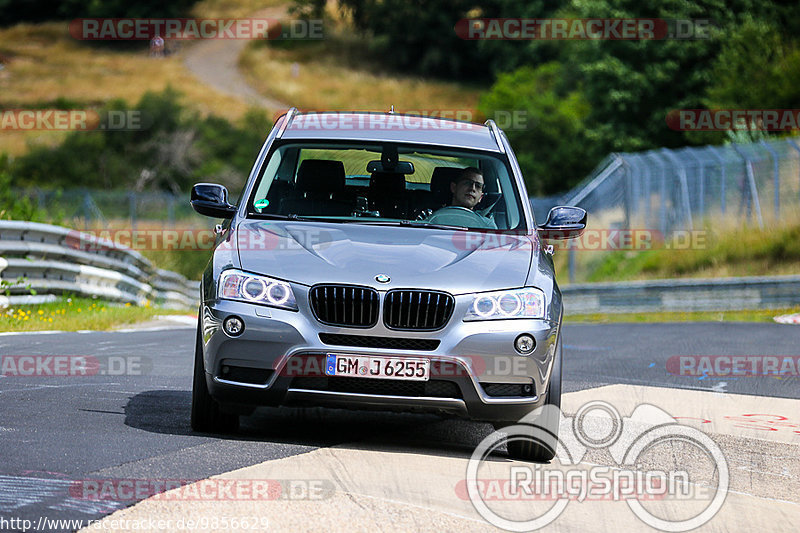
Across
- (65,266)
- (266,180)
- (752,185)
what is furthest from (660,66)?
(266,180)

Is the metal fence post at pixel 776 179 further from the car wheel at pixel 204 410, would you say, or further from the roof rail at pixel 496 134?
the car wheel at pixel 204 410

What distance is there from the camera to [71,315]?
16094mm

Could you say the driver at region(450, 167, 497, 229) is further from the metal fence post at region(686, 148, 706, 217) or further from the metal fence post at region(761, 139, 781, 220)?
the metal fence post at region(686, 148, 706, 217)

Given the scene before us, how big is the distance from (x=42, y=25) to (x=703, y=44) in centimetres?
7681

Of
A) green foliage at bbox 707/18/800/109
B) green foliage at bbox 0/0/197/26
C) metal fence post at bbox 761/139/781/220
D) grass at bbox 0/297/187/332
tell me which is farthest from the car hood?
green foliage at bbox 0/0/197/26

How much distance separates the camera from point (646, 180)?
29.8 meters

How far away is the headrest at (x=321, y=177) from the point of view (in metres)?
8.05

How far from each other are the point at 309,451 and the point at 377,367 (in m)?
0.56

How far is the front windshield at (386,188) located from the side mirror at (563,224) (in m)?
0.20

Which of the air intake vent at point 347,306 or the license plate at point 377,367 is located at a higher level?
the air intake vent at point 347,306

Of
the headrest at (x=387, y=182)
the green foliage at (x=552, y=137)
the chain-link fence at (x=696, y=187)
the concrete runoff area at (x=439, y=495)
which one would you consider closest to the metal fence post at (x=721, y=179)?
the chain-link fence at (x=696, y=187)

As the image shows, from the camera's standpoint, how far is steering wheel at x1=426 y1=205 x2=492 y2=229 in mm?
7844

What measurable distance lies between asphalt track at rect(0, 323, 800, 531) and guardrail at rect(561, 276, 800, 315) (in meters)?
9.42

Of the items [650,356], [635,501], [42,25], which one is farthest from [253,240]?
[42,25]
